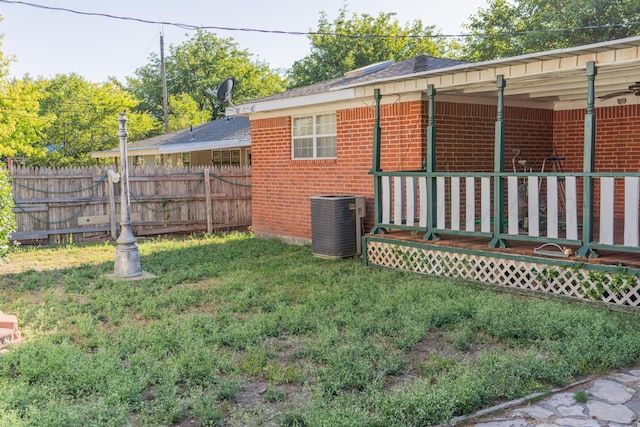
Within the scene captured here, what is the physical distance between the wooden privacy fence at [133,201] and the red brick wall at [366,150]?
79.4 inches

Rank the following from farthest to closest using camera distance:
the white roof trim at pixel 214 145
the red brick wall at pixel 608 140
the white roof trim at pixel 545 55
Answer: the white roof trim at pixel 214 145
the red brick wall at pixel 608 140
the white roof trim at pixel 545 55

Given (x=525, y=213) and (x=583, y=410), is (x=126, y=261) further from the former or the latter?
(x=583, y=410)

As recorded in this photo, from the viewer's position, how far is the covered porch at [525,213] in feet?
20.4

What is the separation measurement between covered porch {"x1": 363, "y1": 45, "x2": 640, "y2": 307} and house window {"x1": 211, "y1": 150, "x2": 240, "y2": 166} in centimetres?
1182

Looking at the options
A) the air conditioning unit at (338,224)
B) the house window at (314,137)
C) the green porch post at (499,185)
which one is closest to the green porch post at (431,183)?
the green porch post at (499,185)

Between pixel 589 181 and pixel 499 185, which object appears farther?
pixel 499 185

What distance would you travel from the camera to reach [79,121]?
1252 inches

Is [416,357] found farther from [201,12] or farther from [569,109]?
[201,12]

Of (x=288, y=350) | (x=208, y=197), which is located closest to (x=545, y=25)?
(x=208, y=197)

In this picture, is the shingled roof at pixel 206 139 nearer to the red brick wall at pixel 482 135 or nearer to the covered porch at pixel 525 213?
the red brick wall at pixel 482 135

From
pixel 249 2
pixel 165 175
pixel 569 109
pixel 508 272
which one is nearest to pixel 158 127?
pixel 249 2

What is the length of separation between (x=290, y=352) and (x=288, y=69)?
4283cm

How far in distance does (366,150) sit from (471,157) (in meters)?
1.75

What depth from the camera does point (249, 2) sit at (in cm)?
2394
